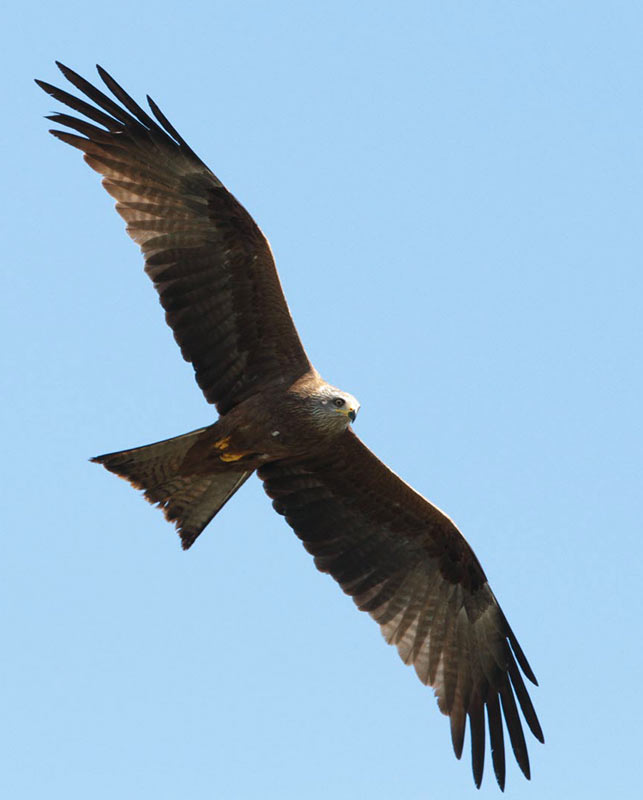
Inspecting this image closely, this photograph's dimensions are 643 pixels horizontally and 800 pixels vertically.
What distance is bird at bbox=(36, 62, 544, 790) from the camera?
11.5 meters

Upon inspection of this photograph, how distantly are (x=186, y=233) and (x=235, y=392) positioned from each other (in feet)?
4.47

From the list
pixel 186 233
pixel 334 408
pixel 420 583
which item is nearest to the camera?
pixel 334 408

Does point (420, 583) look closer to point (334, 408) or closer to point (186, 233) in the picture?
point (334, 408)

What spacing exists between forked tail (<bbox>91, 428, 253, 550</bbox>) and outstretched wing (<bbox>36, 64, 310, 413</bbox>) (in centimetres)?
85

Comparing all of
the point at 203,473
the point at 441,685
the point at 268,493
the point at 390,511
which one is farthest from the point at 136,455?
the point at 441,685

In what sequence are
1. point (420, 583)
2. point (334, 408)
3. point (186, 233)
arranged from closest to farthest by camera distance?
point (334, 408), point (186, 233), point (420, 583)

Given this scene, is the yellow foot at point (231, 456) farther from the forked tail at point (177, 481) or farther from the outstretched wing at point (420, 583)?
the outstretched wing at point (420, 583)

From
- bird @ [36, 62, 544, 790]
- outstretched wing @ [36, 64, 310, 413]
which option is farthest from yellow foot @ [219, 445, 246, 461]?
outstretched wing @ [36, 64, 310, 413]

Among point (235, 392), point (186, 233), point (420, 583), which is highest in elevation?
point (186, 233)

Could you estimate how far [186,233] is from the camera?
38.2ft

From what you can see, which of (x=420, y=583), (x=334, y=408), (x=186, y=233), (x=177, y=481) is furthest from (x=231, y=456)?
(x=420, y=583)

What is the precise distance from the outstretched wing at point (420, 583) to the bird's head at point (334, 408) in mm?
1042

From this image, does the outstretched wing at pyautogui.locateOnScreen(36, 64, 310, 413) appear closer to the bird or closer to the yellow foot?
the bird

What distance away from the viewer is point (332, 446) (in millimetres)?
12070
